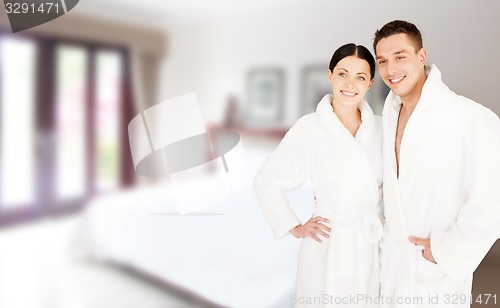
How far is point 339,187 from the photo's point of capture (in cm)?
107

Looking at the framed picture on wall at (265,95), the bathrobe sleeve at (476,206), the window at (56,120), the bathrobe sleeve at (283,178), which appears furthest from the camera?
the framed picture on wall at (265,95)

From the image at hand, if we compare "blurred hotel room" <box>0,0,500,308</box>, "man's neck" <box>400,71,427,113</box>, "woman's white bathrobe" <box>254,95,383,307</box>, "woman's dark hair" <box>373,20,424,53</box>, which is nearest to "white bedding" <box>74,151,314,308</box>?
"blurred hotel room" <box>0,0,500,308</box>

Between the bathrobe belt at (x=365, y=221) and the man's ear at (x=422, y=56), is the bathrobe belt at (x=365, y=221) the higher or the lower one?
the lower one

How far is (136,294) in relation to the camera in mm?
1282

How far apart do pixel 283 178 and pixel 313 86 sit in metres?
0.29

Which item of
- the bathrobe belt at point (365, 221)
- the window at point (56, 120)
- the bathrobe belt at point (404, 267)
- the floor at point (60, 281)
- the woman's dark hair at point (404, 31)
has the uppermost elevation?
the woman's dark hair at point (404, 31)

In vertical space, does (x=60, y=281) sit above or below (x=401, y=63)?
Answer: below

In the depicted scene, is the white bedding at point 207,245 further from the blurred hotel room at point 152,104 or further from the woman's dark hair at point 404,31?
the woman's dark hair at point 404,31

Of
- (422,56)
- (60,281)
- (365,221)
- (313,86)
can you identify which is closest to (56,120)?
(60,281)

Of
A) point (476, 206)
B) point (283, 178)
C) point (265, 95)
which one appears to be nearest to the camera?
point (476, 206)

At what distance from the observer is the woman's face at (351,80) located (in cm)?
106

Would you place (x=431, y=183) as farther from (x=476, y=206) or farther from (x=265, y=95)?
(x=265, y=95)

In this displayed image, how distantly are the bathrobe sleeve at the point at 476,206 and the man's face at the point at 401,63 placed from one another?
0.16 meters

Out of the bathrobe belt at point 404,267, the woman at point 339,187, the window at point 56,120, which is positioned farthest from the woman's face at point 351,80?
the window at point 56,120
